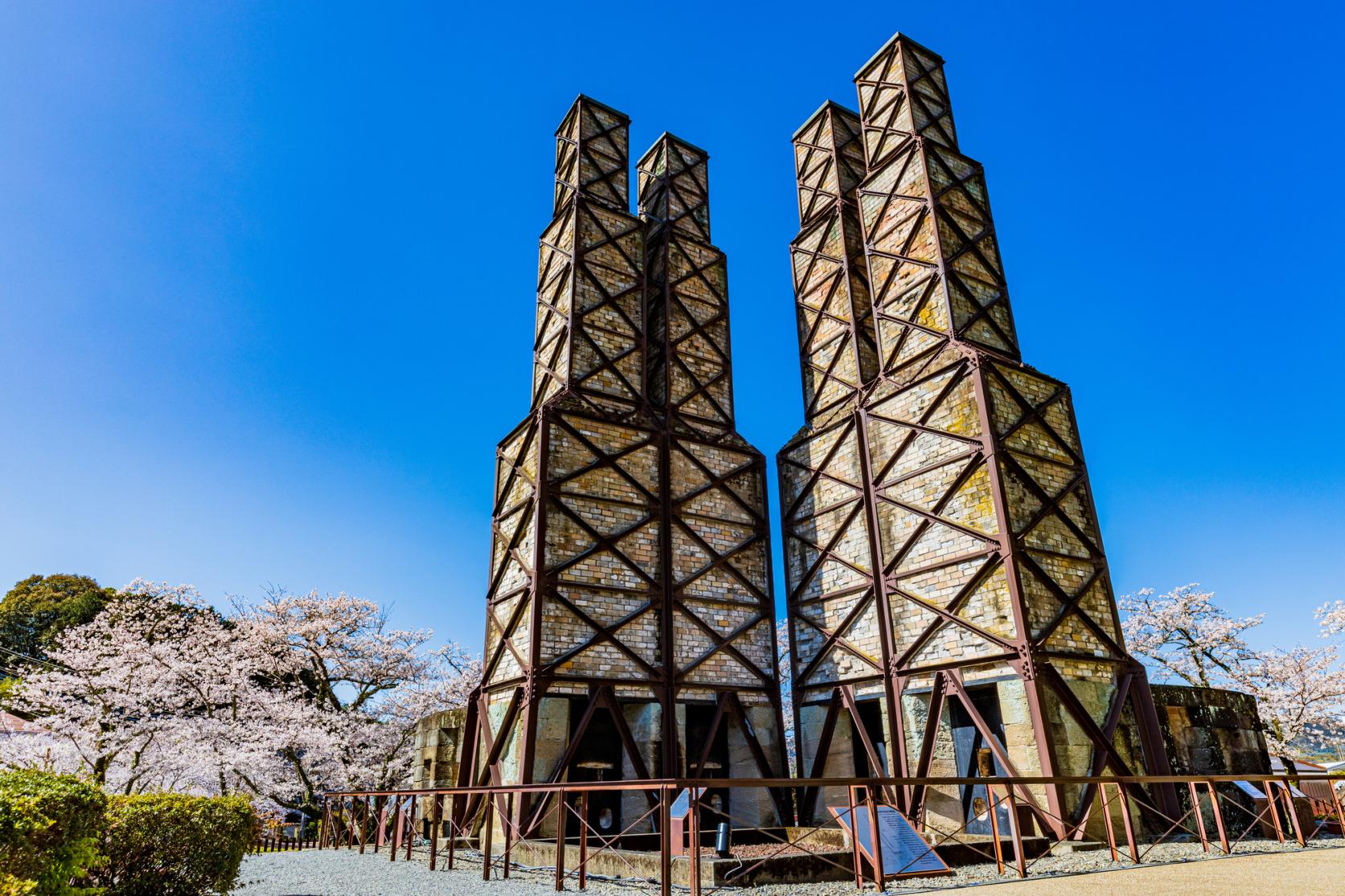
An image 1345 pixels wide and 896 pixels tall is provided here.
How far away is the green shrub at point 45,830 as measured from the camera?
4262 millimetres

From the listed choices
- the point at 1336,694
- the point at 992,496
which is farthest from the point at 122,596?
the point at 1336,694

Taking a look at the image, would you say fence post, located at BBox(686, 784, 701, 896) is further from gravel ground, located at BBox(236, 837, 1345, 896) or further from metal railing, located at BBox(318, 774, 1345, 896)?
gravel ground, located at BBox(236, 837, 1345, 896)

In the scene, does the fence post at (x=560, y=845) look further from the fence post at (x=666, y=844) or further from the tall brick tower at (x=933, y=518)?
the tall brick tower at (x=933, y=518)

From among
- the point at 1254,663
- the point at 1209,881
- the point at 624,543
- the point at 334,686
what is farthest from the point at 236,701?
the point at 1254,663

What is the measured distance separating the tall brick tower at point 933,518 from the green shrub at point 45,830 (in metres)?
11.0

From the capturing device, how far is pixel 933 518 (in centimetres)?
1356

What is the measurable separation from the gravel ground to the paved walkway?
0.01 m

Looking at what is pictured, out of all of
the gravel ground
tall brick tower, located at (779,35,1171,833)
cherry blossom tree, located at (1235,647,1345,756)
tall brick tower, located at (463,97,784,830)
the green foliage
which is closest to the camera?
the gravel ground

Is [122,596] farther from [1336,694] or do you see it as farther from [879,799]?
[1336,694]

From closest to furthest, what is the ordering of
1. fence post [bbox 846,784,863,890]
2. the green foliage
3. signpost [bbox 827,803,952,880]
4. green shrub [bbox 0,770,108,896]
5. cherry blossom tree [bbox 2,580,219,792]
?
green shrub [bbox 0,770,108,896]
fence post [bbox 846,784,863,890]
signpost [bbox 827,803,952,880]
cherry blossom tree [bbox 2,580,219,792]
the green foliage

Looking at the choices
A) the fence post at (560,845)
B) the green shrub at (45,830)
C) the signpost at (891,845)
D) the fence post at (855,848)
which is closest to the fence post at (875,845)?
the signpost at (891,845)

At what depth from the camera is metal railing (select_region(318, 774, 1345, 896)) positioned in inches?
278

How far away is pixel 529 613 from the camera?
13703mm

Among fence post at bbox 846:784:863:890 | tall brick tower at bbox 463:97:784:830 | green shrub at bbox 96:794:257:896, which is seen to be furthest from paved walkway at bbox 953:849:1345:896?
tall brick tower at bbox 463:97:784:830
